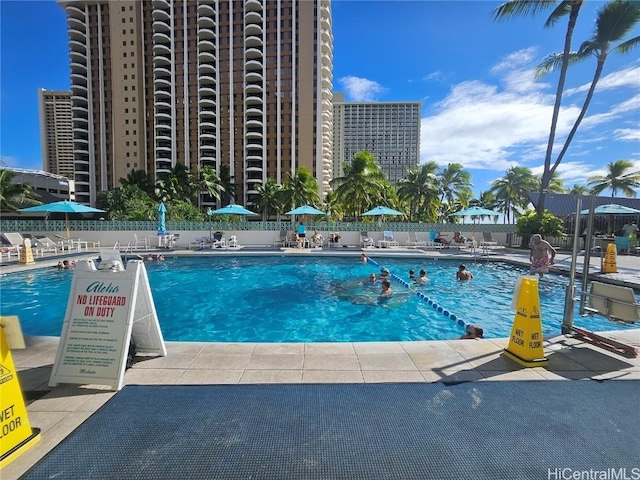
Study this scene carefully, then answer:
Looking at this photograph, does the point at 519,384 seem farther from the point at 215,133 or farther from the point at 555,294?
the point at 215,133

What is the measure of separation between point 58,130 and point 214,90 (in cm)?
6926

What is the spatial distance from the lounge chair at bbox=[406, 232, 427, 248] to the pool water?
5.35 meters

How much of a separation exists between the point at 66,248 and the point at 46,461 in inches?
737

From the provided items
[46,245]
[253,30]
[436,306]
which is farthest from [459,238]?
[253,30]

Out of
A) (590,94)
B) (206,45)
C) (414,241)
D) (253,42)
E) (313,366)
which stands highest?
(253,42)

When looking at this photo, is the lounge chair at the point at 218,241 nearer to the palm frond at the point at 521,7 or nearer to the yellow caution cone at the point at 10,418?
the yellow caution cone at the point at 10,418

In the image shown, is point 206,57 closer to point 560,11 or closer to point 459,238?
point 560,11

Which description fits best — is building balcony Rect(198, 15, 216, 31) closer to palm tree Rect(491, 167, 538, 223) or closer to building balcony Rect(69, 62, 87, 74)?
building balcony Rect(69, 62, 87, 74)

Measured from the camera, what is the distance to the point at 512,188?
32.4m

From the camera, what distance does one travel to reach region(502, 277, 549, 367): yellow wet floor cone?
3.66 metres

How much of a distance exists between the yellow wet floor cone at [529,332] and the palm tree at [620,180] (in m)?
34.1

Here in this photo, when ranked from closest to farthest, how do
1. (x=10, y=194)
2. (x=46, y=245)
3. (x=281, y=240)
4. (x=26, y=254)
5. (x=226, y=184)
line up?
1. (x=26, y=254)
2. (x=46, y=245)
3. (x=281, y=240)
4. (x=10, y=194)
5. (x=226, y=184)

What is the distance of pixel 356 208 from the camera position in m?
24.9

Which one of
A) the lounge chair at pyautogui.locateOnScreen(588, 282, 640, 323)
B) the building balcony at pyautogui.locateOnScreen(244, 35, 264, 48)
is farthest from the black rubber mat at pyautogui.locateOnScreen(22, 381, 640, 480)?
the building balcony at pyautogui.locateOnScreen(244, 35, 264, 48)
